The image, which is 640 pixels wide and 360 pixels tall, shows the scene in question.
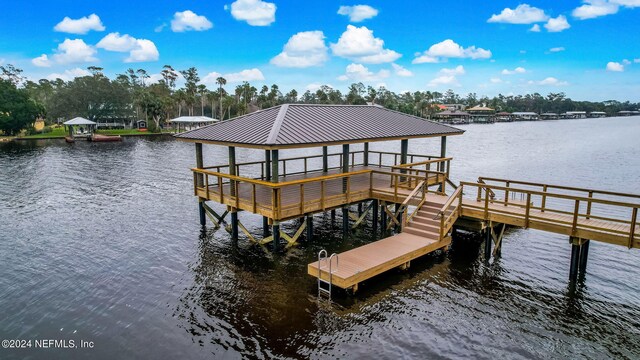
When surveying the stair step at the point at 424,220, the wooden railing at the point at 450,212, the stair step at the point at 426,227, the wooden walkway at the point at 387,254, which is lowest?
the wooden walkway at the point at 387,254

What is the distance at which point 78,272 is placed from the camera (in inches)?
576

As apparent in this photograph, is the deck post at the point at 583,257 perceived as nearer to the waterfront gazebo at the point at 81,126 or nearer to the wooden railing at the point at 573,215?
the wooden railing at the point at 573,215

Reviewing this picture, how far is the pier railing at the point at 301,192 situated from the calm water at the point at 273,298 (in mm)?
1884

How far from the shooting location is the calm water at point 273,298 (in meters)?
10.1

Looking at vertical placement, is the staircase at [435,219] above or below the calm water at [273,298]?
above

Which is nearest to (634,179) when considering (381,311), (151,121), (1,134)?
(381,311)

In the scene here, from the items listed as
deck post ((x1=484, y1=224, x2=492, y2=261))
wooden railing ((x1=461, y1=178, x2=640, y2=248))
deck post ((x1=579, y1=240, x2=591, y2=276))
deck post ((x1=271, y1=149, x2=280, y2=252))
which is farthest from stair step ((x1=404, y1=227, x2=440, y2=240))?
deck post ((x1=271, y1=149, x2=280, y2=252))

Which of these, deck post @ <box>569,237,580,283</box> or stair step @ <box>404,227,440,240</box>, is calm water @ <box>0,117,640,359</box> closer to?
deck post @ <box>569,237,580,283</box>

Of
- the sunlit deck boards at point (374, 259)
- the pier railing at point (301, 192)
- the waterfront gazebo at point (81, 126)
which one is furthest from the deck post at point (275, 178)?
the waterfront gazebo at point (81, 126)

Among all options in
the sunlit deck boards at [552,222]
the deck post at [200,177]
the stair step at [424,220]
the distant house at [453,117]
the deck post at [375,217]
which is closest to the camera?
the sunlit deck boards at [552,222]

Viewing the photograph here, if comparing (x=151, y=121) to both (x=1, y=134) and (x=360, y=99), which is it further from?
(x=360, y=99)

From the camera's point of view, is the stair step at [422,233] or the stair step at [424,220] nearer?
the stair step at [422,233]

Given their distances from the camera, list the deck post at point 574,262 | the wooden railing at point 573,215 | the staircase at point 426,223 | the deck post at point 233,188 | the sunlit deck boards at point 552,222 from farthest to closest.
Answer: the deck post at point 233,188, the staircase at point 426,223, the deck post at point 574,262, the sunlit deck boards at point 552,222, the wooden railing at point 573,215

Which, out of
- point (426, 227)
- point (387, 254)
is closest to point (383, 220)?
point (426, 227)
